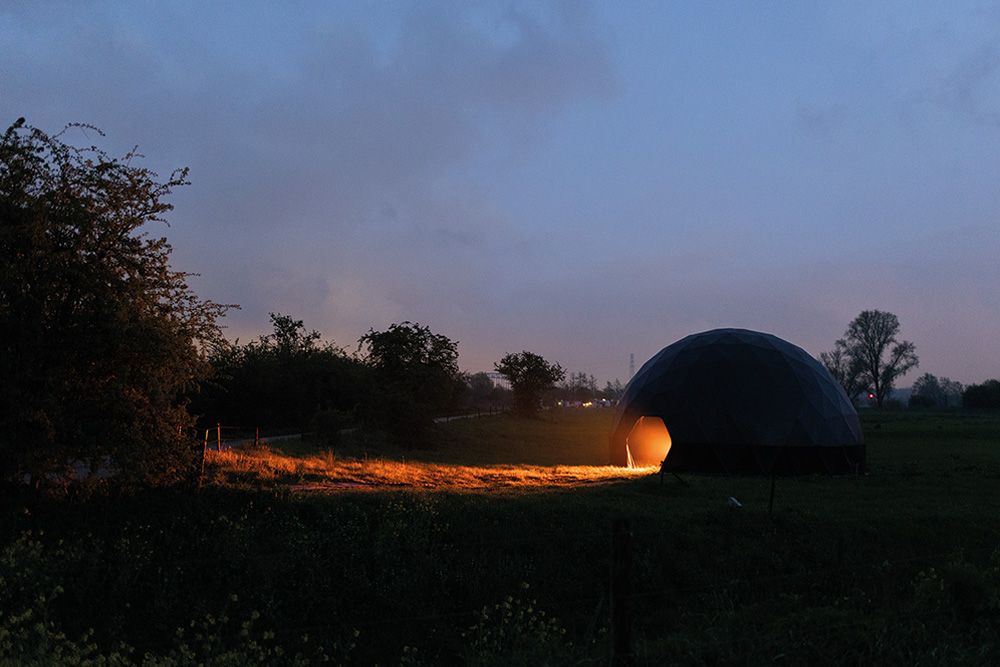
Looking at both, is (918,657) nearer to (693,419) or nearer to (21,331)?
(21,331)

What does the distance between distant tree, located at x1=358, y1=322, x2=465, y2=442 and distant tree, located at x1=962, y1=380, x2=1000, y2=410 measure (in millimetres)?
87809

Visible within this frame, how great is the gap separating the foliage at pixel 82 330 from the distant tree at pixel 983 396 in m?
111

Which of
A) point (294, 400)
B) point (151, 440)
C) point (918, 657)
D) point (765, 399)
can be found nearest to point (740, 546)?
point (918, 657)

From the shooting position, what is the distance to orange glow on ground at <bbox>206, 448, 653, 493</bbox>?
1564 cm

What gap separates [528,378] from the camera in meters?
83.1

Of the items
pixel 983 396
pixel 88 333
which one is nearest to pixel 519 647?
pixel 88 333

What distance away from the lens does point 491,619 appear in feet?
32.6

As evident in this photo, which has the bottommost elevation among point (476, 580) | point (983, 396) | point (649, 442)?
point (476, 580)

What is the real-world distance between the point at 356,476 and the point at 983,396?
108452mm

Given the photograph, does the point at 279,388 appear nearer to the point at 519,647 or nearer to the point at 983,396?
the point at 519,647

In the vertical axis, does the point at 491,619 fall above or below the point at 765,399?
below

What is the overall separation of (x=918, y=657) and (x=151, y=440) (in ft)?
42.3

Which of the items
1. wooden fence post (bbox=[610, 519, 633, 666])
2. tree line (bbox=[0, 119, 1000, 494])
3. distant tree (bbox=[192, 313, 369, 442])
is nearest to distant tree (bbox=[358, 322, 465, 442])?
distant tree (bbox=[192, 313, 369, 442])

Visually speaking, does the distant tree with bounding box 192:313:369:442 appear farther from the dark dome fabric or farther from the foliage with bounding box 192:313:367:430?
the dark dome fabric
